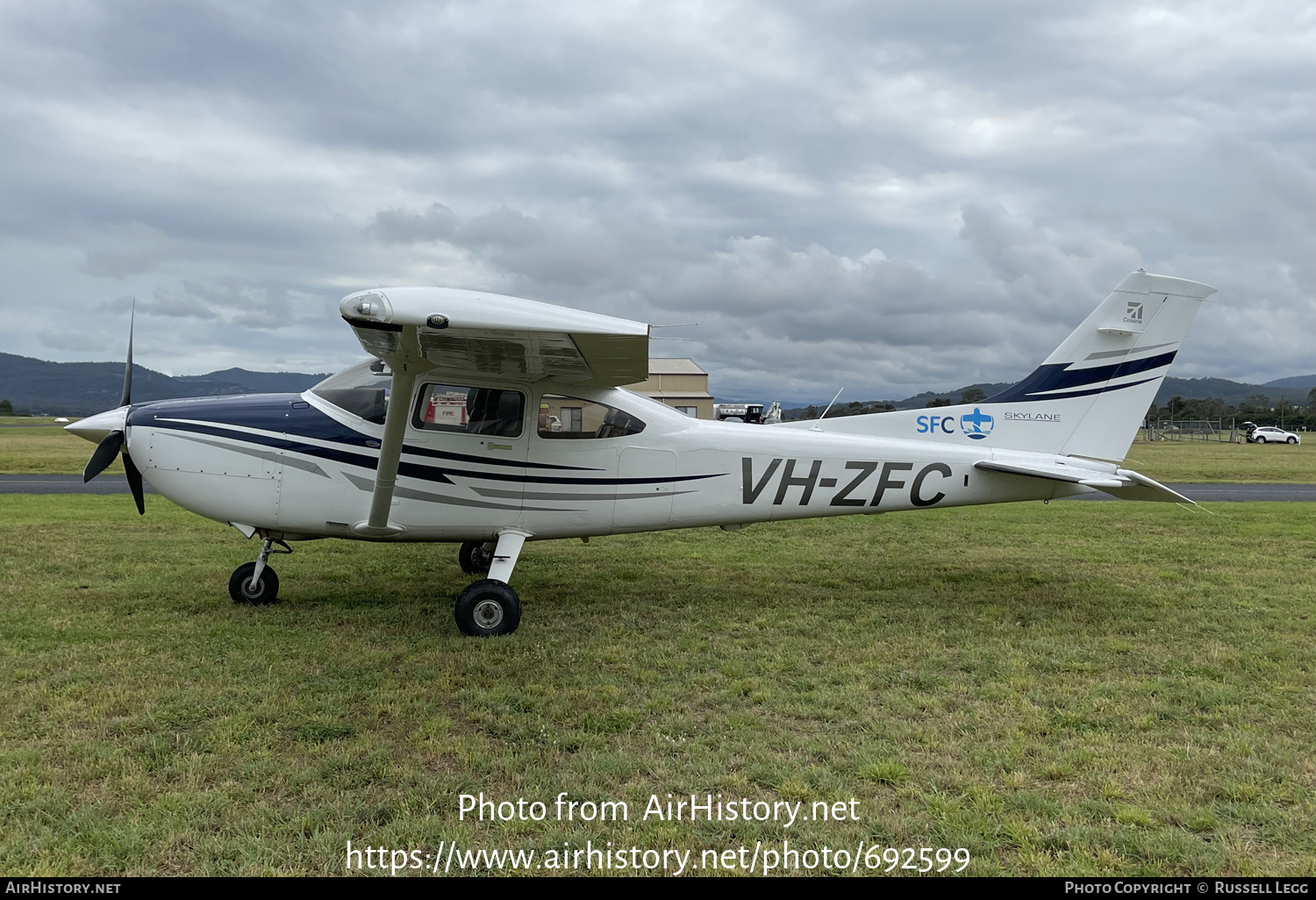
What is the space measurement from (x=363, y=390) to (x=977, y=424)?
18.9 ft

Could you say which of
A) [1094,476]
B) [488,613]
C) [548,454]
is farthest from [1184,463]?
[488,613]

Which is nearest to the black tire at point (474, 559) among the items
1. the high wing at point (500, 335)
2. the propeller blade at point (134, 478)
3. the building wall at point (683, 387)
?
the high wing at point (500, 335)

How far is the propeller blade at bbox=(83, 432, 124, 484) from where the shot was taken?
616 cm

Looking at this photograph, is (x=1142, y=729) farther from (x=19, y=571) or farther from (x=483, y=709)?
(x=19, y=571)

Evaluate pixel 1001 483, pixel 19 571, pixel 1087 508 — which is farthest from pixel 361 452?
pixel 1087 508

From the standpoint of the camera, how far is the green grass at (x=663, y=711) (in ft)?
9.99

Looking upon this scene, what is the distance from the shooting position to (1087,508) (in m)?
14.1

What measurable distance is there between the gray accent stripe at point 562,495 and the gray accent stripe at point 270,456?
1311 mm

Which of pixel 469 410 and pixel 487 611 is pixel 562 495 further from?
pixel 487 611

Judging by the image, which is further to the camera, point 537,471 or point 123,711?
point 537,471

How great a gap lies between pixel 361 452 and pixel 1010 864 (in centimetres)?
532

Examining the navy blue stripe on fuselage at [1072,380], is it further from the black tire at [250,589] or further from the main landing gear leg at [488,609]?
A: the black tire at [250,589]

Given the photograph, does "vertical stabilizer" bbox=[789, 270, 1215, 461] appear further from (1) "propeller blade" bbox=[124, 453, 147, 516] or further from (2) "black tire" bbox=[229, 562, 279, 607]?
(1) "propeller blade" bbox=[124, 453, 147, 516]

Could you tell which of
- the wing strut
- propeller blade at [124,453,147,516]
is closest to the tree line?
the wing strut
